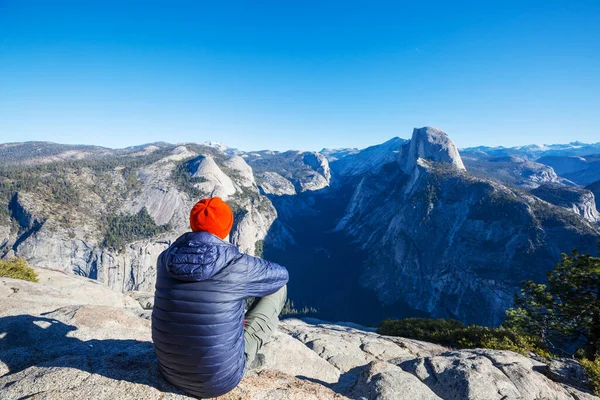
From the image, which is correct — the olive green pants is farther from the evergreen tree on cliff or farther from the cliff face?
the cliff face

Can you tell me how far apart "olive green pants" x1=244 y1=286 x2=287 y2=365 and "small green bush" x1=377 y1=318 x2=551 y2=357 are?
515 inches

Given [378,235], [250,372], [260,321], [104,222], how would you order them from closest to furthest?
[260,321]
[250,372]
[104,222]
[378,235]

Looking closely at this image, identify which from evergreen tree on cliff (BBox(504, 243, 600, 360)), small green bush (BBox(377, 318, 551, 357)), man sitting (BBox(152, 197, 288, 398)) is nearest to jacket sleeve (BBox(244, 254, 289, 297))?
man sitting (BBox(152, 197, 288, 398))

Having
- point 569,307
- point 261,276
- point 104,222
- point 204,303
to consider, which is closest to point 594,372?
point 569,307

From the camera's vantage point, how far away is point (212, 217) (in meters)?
4.47

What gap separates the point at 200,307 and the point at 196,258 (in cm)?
74

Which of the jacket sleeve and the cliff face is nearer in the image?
the jacket sleeve

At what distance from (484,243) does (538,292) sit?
126819mm

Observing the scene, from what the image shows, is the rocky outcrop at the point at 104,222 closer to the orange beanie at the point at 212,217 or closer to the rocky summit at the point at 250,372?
the rocky summit at the point at 250,372

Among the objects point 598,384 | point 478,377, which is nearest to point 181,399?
point 478,377

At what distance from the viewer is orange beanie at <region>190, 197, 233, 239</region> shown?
440 cm

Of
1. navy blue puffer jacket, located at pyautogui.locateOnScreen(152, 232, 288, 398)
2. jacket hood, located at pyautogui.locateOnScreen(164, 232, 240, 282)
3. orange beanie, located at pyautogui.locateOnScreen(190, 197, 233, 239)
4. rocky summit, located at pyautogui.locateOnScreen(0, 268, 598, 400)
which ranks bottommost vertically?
rocky summit, located at pyautogui.locateOnScreen(0, 268, 598, 400)

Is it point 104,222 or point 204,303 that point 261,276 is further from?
point 104,222

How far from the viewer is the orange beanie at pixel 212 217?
4.40m
